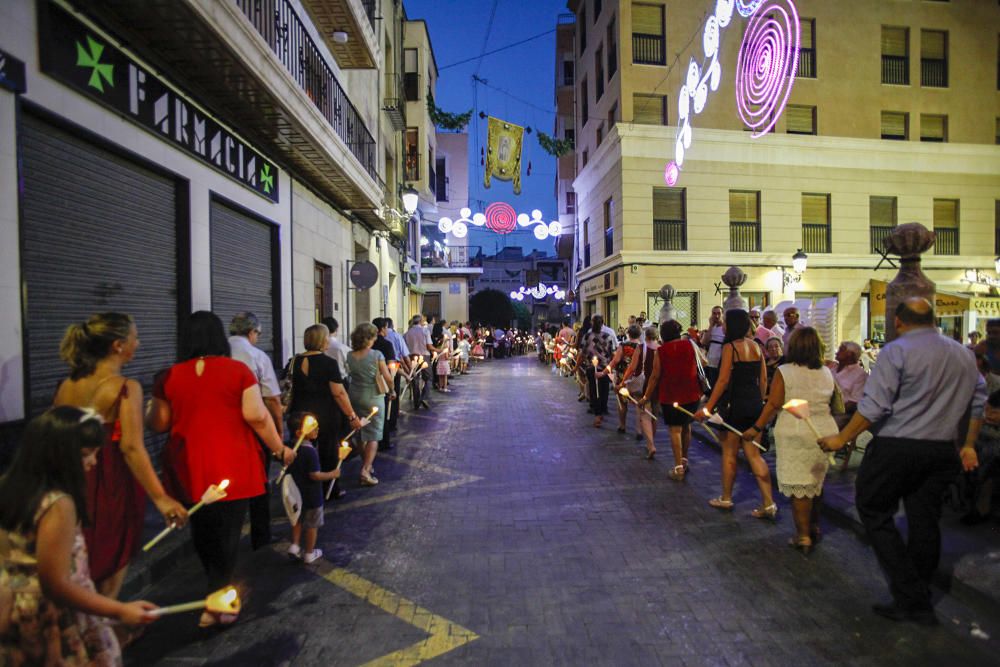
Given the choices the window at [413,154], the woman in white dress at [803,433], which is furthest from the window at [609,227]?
the woman in white dress at [803,433]

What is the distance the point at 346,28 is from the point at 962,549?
12.9 meters

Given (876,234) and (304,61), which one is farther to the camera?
(876,234)

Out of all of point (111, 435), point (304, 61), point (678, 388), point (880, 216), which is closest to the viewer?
point (111, 435)

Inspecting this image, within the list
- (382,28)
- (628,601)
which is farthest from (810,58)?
(628,601)

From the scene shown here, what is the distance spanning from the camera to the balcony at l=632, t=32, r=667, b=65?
21.1 metres

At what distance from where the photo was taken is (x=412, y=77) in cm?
2700

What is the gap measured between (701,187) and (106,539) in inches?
801

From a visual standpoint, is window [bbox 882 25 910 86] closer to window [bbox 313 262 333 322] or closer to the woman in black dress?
window [bbox 313 262 333 322]

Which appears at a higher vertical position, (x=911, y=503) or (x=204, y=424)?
(x=204, y=424)

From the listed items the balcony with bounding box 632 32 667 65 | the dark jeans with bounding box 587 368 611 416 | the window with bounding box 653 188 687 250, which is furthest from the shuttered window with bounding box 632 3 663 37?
the dark jeans with bounding box 587 368 611 416

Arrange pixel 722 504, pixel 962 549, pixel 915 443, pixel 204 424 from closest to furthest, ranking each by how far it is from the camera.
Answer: pixel 204 424 < pixel 915 443 < pixel 962 549 < pixel 722 504

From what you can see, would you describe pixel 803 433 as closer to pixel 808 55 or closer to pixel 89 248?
pixel 89 248

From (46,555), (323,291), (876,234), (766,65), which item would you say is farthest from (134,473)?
(876,234)

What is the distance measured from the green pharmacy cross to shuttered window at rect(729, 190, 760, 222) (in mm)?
18978
